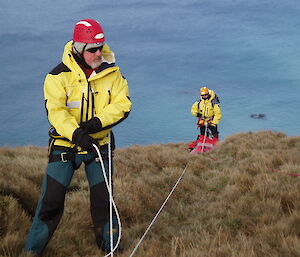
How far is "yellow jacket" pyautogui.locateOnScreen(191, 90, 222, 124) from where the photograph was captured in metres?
14.4

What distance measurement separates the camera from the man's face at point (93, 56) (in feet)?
11.3

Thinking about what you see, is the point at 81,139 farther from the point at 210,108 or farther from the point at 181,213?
the point at 210,108

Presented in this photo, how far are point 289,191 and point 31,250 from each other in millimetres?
3847

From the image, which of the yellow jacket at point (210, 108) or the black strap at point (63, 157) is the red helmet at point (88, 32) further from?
the yellow jacket at point (210, 108)

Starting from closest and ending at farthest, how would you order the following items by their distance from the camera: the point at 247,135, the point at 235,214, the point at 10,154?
the point at 235,214
the point at 10,154
the point at 247,135

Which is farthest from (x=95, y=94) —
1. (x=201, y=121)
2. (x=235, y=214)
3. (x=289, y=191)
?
(x=201, y=121)

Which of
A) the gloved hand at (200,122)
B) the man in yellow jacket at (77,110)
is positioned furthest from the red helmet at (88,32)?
the gloved hand at (200,122)

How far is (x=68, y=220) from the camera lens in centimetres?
431

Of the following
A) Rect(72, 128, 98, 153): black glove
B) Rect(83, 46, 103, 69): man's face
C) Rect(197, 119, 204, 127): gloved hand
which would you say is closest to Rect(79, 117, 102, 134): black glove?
Rect(72, 128, 98, 153): black glove

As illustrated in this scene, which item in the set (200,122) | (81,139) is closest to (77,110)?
(81,139)

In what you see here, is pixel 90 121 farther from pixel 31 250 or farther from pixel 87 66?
pixel 31 250

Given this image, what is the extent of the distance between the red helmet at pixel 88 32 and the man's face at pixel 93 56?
0.34ft

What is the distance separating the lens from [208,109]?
1443 centimetres

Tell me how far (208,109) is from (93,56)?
11.4 m
